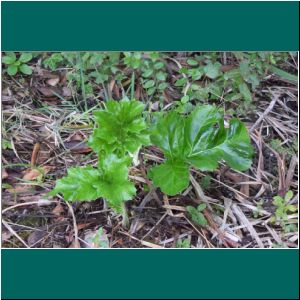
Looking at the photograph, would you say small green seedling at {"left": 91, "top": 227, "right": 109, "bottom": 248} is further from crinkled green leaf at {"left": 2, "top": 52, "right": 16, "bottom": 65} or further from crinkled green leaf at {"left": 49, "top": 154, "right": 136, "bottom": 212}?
crinkled green leaf at {"left": 2, "top": 52, "right": 16, "bottom": 65}

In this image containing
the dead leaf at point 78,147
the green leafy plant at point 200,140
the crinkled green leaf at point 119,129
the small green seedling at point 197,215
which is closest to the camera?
the crinkled green leaf at point 119,129

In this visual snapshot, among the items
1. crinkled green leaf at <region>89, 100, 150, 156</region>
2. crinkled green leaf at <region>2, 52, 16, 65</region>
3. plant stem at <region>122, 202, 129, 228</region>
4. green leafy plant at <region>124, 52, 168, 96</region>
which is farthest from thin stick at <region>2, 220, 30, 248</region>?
green leafy plant at <region>124, 52, 168, 96</region>

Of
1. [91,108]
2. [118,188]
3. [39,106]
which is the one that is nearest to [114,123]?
[118,188]

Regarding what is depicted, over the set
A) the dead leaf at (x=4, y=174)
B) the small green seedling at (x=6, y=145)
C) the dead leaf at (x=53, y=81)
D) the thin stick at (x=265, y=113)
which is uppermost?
the dead leaf at (x=53, y=81)

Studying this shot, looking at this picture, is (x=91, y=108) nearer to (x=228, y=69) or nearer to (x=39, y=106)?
(x=39, y=106)

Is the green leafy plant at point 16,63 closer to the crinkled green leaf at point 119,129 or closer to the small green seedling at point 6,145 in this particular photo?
the small green seedling at point 6,145

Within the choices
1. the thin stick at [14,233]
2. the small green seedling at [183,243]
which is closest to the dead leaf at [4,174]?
the thin stick at [14,233]
